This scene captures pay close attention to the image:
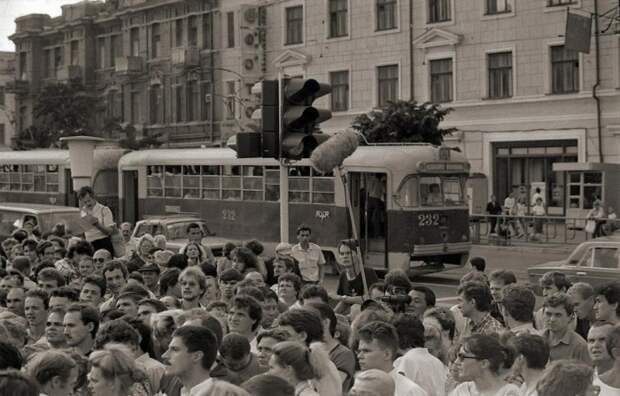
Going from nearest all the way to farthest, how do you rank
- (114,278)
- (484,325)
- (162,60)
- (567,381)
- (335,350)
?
1. (567,381)
2. (335,350)
3. (484,325)
4. (114,278)
5. (162,60)

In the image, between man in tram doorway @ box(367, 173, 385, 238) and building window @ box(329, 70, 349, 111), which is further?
building window @ box(329, 70, 349, 111)

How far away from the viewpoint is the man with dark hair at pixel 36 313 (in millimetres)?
10047

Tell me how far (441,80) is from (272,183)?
54.5ft

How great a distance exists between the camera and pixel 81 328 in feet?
28.3

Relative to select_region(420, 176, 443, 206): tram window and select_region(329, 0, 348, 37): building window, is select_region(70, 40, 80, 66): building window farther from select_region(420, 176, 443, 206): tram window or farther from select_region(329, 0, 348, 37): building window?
select_region(420, 176, 443, 206): tram window

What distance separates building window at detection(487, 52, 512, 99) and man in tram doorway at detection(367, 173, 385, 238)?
16365 mm

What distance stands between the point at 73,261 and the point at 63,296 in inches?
196

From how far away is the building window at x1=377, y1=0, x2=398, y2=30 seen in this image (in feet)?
140

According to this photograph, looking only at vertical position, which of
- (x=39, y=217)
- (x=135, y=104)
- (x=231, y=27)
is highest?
(x=231, y=27)

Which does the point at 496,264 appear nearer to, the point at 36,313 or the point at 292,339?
the point at 36,313

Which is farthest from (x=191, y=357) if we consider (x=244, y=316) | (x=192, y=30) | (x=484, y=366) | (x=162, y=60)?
(x=162, y=60)

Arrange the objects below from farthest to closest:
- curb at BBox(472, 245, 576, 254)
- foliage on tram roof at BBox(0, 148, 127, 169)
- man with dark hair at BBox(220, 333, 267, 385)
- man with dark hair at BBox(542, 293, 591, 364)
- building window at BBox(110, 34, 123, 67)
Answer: building window at BBox(110, 34, 123, 67), foliage on tram roof at BBox(0, 148, 127, 169), curb at BBox(472, 245, 576, 254), man with dark hair at BBox(542, 293, 591, 364), man with dark hair at BBox(220, 333, 267, 385)

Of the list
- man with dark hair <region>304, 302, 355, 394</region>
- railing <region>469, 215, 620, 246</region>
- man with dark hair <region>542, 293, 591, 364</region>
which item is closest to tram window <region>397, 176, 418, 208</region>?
railing <region>469, 215, 620, 246</region>

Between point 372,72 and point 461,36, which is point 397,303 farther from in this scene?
point 372,72
